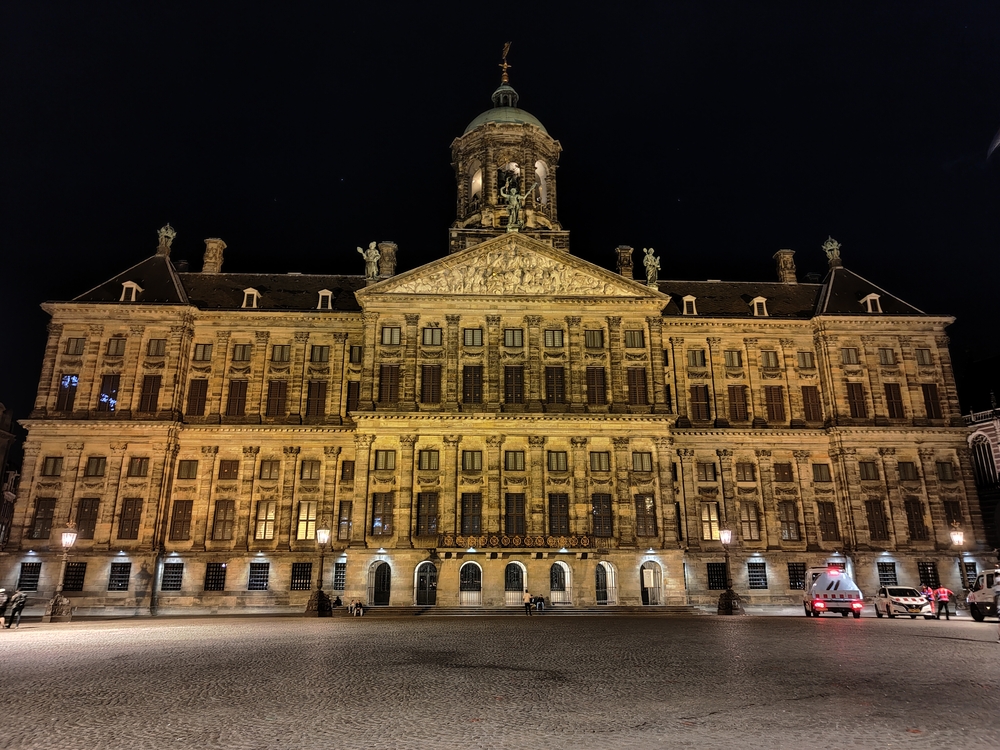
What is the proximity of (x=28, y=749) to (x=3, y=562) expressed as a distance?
4450 cm

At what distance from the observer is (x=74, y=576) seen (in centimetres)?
4359

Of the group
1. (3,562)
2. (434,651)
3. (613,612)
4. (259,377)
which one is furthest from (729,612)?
(3,562)

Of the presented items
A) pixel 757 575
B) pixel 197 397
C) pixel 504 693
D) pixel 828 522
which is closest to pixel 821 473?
pixel 828 522

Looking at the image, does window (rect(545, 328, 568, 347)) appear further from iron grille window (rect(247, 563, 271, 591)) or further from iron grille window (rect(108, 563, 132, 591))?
iron grille window (rect(108, 563, 132, 591))

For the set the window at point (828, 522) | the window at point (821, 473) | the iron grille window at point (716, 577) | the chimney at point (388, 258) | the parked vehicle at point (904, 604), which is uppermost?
the chimney at point (388, 258)

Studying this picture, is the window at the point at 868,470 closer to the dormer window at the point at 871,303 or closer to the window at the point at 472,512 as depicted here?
the dormer window at the point at 871,303

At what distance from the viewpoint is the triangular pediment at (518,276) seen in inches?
1865

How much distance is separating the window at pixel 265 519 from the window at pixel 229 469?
275 centimetres

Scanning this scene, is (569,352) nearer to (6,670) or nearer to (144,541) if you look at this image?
(144,541)

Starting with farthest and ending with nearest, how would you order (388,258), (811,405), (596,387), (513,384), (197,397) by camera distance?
(388,258) → (811,405) → (197,397) → (596,387) → (513,384)

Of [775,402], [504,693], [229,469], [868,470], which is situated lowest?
[504,693]

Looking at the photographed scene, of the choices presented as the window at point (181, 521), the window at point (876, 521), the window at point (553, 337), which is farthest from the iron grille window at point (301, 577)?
the window at point (876, 521)

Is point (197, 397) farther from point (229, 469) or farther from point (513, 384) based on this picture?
point (513, 384)

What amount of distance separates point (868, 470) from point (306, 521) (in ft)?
132
